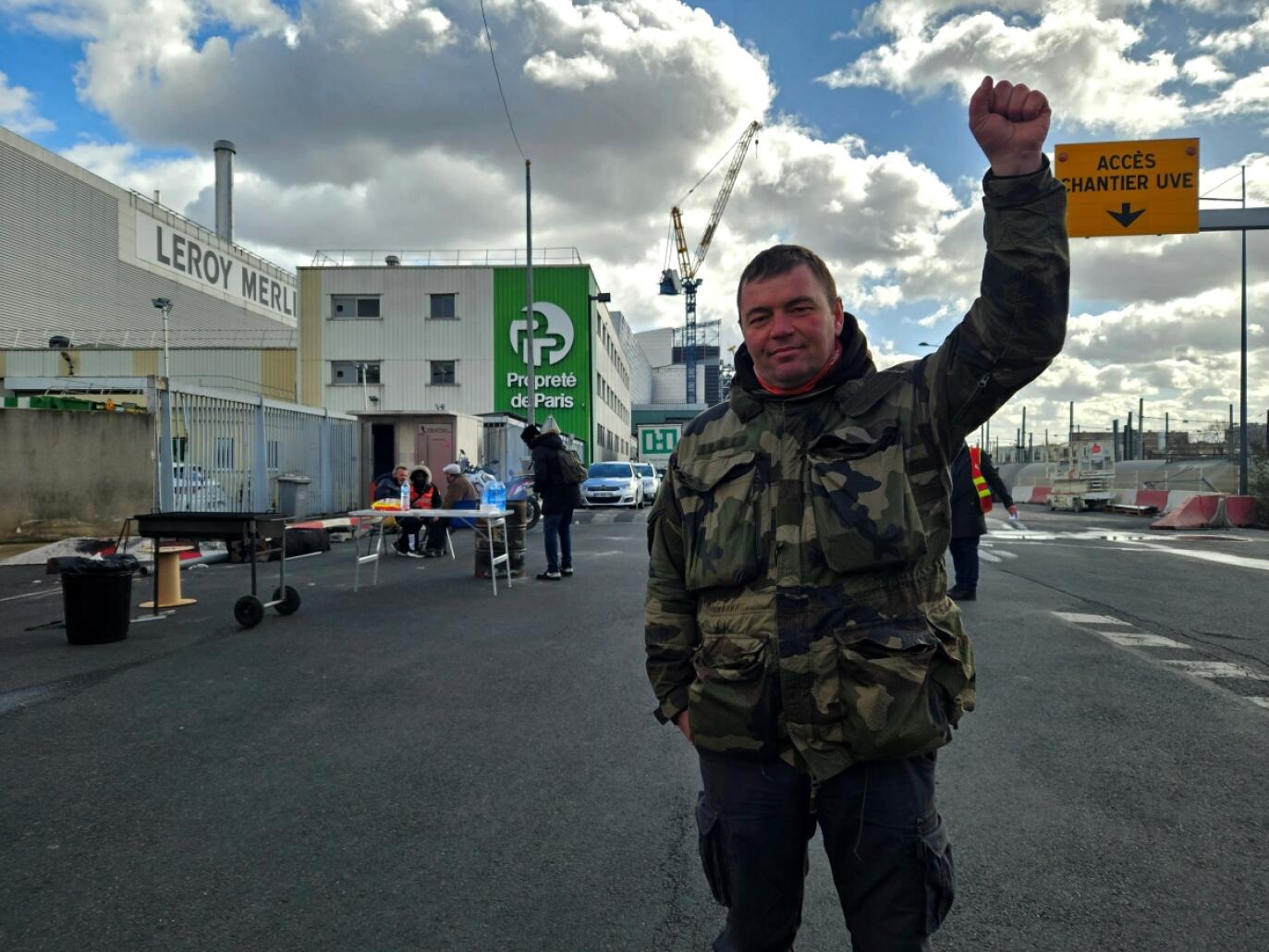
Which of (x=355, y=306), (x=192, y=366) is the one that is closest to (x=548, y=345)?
(x=355, y=306)

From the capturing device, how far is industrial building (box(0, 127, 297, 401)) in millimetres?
35719

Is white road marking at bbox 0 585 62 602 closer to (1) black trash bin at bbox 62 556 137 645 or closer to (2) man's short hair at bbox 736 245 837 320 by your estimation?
(1) black trash bin at bbox 62 556 137 645

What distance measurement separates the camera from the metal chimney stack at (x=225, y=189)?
171ft

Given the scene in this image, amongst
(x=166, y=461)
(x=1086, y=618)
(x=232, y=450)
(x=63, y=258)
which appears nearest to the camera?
(x=1086, y=618)

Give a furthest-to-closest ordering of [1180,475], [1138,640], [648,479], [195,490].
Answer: [648,479] → [1180,475] → [195,490] → [1138,640]

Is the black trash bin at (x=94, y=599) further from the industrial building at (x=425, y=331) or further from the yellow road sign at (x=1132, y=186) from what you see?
the industrial building at (x=425, y=331)

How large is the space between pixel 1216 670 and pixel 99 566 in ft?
28.3

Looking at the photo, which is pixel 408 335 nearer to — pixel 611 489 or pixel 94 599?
pixel 611 489

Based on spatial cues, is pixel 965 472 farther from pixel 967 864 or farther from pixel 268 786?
pixel 268 786

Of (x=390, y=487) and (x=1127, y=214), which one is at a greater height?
(x=1127, y=214)

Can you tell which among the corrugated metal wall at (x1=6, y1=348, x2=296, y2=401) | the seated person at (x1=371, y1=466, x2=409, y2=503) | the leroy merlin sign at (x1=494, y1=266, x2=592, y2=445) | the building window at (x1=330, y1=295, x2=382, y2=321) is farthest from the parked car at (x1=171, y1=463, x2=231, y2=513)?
the building window at (x1=330, y1=295, x2=382, y2=321)

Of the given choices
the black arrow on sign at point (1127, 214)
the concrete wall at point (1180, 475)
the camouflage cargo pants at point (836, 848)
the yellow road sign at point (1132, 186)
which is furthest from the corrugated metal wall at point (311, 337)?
the camouflage cargo pants at point (836, 848)

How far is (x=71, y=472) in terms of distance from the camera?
1520 cm

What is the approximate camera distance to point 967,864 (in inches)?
119
